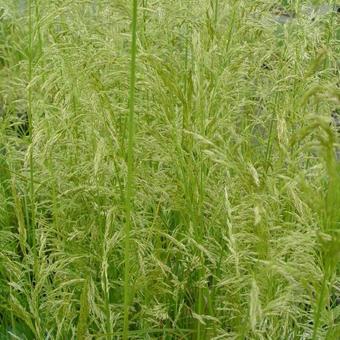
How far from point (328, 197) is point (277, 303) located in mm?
273

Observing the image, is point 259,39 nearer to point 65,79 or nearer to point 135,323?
point 65,79

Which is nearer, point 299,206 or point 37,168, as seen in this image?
point 299,206

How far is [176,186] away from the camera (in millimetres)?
1584

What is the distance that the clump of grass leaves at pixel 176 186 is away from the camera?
1339 millimetres

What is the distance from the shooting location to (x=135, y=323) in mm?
1790

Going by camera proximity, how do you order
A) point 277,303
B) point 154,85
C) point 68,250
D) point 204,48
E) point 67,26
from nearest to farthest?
point 277,303 → point 154,85 → point 204,48 → point 68,250 → point 67,26

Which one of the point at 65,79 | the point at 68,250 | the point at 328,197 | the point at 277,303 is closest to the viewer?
the point at 328,197

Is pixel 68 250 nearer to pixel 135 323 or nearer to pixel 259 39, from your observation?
pixel 135 323

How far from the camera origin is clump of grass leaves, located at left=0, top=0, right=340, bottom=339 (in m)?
1.34

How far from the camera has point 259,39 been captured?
6.66ft

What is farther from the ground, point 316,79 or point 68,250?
point 316,79

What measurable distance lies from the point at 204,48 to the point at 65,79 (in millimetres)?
349


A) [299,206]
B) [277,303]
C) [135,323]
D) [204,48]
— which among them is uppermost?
[204,48]

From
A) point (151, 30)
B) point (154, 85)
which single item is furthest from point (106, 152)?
point (151, 30)
